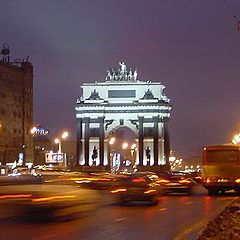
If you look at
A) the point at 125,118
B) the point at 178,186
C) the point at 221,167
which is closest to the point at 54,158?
the point at 178,186

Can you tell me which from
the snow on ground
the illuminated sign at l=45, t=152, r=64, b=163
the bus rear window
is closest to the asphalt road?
the snow on ground

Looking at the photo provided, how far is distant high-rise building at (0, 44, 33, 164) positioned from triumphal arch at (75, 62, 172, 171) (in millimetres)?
14323

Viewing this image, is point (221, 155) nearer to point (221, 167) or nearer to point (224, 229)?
point (221, 167)

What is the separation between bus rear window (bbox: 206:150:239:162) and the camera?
144 ft

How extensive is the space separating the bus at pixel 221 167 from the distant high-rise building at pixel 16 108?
90016mm

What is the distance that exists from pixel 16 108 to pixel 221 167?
10377 cm

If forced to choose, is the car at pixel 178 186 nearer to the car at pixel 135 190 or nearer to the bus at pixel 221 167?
the bus at pixel 221 167

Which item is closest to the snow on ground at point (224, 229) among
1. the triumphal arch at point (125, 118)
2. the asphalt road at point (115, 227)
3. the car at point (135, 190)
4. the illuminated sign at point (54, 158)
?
the asphalt road at point (115, 227)

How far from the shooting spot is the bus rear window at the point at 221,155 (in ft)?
144

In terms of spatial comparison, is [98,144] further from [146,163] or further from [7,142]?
[7,142]

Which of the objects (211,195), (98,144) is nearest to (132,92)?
(98,144)

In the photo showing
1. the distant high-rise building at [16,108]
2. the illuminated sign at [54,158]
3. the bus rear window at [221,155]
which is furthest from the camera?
the distant high-rise building at [16,108]

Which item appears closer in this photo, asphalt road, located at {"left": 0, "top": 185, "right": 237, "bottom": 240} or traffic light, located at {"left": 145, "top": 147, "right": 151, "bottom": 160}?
asphalt road, located at {"left": 0, "top": 185, "right": 237, "bottom": 240}

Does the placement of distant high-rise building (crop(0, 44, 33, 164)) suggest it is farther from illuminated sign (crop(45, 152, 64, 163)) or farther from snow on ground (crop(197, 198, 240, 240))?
snow on ground (crop(197, 198, 240, 240))
